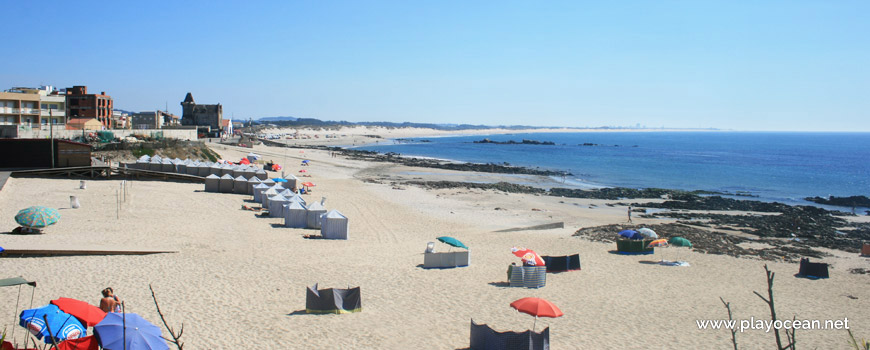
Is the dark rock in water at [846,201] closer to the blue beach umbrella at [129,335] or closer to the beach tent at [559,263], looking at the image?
the beach tent at [559,263]

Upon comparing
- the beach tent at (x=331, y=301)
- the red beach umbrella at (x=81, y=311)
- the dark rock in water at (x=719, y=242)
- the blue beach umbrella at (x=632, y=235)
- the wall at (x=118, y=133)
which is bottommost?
the dark rock in water at (x=719, y=242)

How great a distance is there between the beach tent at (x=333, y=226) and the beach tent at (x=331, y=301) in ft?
28.8

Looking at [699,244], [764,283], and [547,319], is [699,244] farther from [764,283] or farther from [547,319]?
[547,319]

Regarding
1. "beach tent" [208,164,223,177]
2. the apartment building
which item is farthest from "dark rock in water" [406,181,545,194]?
the apartment building

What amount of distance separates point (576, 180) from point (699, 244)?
33678mm

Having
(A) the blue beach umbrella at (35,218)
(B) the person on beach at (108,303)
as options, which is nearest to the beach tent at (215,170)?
(A) the blue beach umbrella at (35,218)

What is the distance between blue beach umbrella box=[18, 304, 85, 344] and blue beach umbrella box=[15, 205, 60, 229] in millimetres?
10806

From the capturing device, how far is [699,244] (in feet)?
79.5

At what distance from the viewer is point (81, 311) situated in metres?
9.73

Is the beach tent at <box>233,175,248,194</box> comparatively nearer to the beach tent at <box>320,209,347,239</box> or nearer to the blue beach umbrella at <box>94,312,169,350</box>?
the beach tent at <box>320,209,347,239</box>

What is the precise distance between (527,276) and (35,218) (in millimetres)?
15021

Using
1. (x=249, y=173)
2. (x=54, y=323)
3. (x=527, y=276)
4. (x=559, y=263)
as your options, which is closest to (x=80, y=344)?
(x=54, y=323)

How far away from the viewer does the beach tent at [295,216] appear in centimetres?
2372

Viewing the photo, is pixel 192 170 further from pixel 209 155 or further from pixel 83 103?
pixel 83 103
